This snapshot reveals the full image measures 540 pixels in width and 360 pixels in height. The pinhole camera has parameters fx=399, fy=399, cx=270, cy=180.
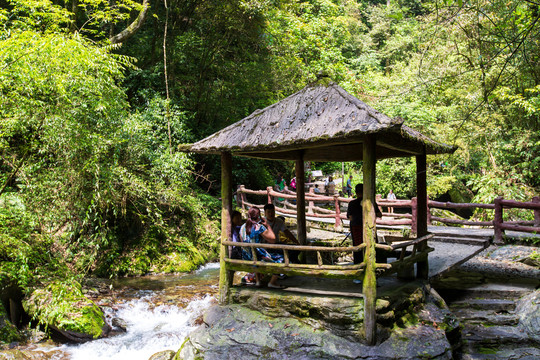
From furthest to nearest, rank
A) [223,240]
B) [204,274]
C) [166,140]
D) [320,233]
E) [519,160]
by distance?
[519,160]
[166,140]
[320,233]
[204,274]
[223,240]

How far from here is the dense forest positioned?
24.6 ft

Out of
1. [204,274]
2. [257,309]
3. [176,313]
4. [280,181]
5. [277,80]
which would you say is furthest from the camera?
[280,181]

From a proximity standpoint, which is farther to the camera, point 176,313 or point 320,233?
point 320,233

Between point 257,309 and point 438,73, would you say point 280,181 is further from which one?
point 257,309

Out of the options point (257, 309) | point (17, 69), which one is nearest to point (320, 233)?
point (257, 309)

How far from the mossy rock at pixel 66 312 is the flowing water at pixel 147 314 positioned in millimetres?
209

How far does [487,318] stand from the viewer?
7.02 metres

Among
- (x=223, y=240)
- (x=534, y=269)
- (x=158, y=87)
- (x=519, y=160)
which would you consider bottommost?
(x=534, y=269)

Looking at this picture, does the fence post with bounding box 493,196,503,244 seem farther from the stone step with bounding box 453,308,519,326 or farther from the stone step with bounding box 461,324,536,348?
the stone step with bounding box 461,324,536,348

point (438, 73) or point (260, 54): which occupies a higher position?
point (260, 54)

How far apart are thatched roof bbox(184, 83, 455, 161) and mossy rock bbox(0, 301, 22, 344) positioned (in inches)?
169

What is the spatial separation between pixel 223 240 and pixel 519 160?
13.8 meters

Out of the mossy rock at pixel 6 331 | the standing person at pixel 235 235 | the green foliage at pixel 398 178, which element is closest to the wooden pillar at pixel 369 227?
the standing person at pixel 235 235

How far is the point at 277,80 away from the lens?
58.1 ft
